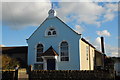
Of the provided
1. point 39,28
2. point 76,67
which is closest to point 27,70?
point 76,67

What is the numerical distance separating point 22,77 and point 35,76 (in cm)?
139

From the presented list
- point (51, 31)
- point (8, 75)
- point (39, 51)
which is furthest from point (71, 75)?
point (39, 51)

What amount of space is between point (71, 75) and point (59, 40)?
8999 millimetres

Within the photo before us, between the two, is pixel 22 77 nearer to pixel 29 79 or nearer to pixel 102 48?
pixel 29 79

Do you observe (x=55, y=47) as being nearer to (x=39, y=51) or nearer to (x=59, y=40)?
(x=59, y=40)

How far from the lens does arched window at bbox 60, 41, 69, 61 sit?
24.9 metres

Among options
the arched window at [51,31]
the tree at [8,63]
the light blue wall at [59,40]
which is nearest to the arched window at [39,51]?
the light blue wall at [59,40]

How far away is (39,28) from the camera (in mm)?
26875

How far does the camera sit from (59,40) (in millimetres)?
25375

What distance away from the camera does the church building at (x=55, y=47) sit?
2442 cm

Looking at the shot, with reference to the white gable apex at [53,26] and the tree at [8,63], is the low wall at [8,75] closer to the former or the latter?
the tree at [8,63]

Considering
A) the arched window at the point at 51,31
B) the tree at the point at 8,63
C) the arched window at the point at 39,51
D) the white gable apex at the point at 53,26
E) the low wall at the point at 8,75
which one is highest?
the white gable apex at the point at 53,26

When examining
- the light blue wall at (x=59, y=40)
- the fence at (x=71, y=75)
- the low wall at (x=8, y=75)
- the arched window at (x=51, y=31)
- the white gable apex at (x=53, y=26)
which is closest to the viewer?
the fence at (x=71, y=75)

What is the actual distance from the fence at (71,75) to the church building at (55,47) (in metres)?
6.76
